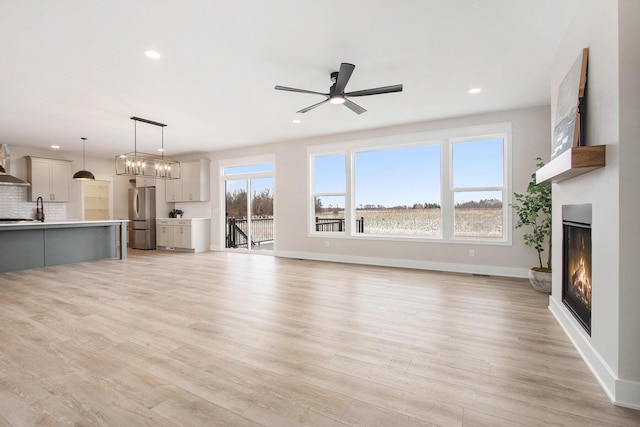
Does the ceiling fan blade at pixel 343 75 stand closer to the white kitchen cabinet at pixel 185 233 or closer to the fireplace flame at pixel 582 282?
the fireplace flame at pixel 582 282

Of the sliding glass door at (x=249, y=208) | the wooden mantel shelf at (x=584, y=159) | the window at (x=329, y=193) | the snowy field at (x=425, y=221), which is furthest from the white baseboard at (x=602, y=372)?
the sliding glass door at (x=249, y=208)

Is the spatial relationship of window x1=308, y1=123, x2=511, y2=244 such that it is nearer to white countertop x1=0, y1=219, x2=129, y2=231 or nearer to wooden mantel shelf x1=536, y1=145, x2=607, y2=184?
wooden mantel shelf x1=536, y1=145, x2=607, y2=184

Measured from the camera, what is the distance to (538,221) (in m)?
4.70

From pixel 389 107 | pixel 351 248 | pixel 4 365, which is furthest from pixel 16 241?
pixel 389 107

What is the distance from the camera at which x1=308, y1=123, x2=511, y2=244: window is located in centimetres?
516

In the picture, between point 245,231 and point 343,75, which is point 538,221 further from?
point 245,231

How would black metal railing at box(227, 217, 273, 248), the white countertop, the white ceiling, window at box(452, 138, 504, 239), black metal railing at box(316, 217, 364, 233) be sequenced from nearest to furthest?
the white ceiling < window at box(452, 138, 504, 239) < the white countertop < black metal railing at box(316, 217, 364, 233) < black metal railing at box(227, 217, 273, 248)

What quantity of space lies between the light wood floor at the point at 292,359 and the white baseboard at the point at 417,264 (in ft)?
2.61

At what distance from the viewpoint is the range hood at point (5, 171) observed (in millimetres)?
5812

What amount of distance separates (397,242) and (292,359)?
401cm

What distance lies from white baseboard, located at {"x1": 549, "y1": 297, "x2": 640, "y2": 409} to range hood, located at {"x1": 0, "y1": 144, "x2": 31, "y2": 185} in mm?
8797

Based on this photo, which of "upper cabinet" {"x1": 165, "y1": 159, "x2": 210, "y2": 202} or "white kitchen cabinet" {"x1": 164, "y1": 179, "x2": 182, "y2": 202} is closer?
"upper cabinet" {"x1": 165, "y1": 159, "x2": 210, "y2": 202}

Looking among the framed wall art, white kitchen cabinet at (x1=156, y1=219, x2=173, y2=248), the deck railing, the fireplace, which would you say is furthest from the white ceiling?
white kitchen cabinet at (x1=156, y1=219, x2=173, y2=248)

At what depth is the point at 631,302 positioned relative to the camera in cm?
174
